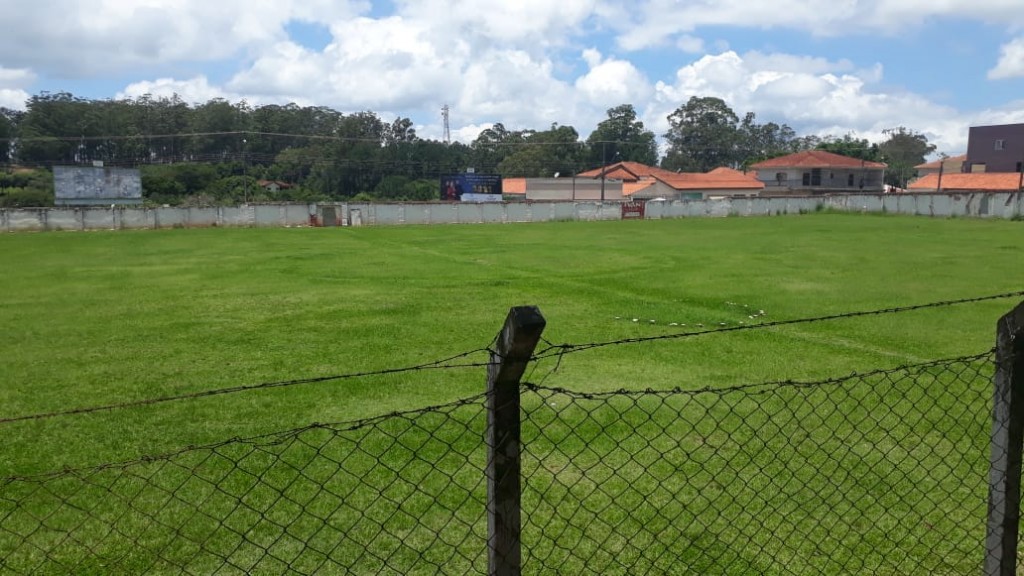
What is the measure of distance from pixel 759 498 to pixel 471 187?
64.2m

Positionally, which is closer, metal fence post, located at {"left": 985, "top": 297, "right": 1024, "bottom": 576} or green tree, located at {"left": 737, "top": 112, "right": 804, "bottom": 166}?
metal fence post, located at {"left": 985, "top": 297, "right": 1024, "bottom": 576}

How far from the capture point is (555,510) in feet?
12.0

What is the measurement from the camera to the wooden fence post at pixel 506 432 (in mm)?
2293

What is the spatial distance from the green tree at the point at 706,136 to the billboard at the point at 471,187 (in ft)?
213

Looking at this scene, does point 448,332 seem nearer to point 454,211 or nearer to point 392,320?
point 392,320

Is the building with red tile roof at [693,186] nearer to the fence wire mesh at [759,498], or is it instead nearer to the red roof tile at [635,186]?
the red roof tile at [635,186]

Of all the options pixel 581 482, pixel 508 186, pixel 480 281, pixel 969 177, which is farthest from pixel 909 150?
pixel 581 482

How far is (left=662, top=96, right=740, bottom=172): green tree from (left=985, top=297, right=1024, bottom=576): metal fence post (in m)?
126

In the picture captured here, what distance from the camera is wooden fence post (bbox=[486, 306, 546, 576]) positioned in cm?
229

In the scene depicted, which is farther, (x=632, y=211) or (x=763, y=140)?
(x=763, y=140)

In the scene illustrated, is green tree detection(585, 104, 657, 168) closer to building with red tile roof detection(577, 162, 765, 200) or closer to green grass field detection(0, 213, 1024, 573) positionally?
building with red tile roof detection(577, 162, 765, 200)

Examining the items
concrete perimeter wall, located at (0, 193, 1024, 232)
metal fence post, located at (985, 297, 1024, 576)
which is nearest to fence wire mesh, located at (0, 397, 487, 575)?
metal fence post, located at (985, 297, 1024, 576)

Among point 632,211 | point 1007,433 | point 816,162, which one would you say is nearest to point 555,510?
point 1007,433

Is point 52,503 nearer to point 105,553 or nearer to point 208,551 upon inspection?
point 105,553
